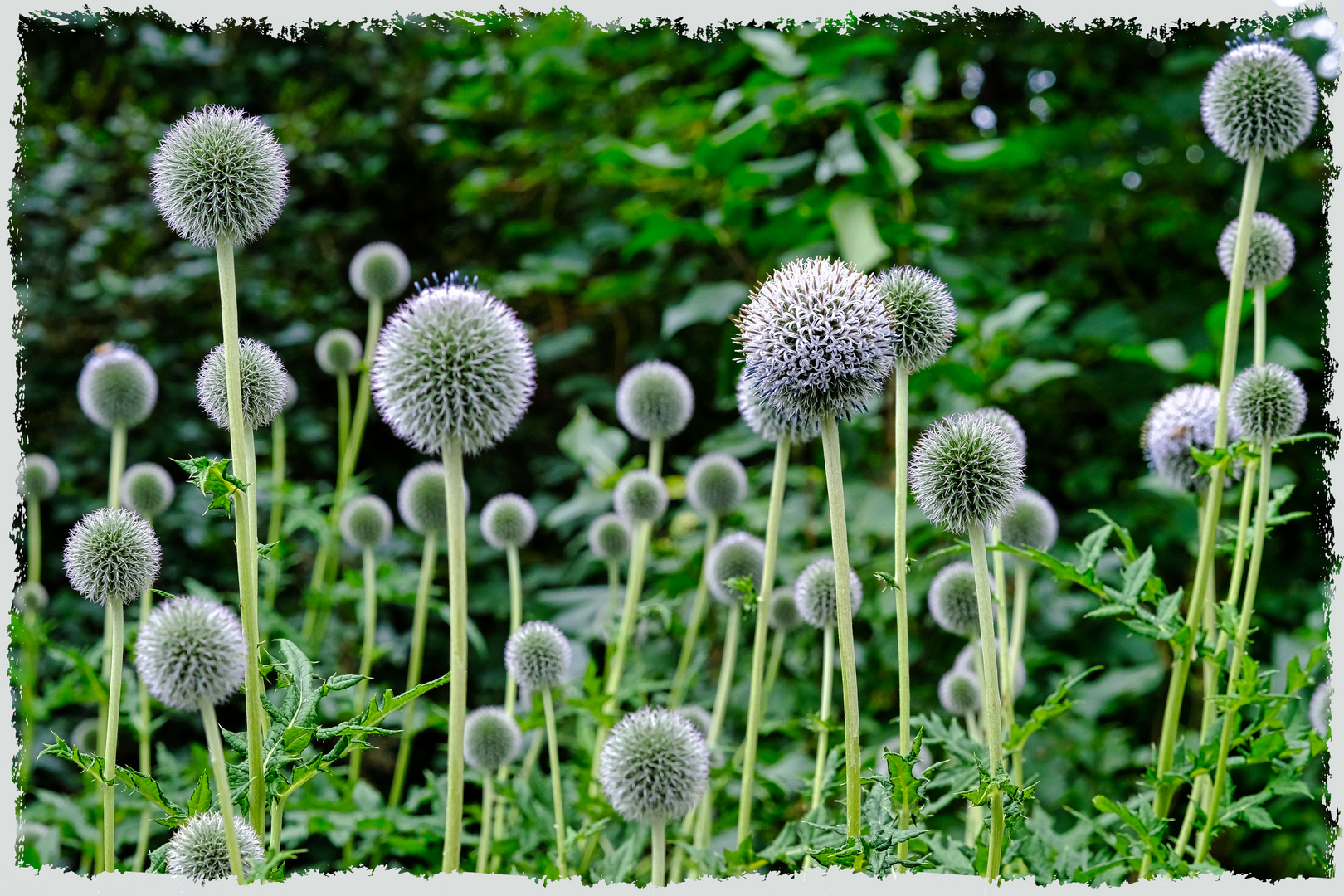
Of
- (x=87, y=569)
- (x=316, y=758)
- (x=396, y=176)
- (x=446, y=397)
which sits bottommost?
(x=316, y=758)

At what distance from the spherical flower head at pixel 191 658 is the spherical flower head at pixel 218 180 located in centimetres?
64

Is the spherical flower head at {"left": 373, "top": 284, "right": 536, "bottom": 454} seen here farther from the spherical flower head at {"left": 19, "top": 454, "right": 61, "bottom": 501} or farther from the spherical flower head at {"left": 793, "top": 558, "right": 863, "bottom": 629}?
the spherical flower head at {"left": 19, "top": 454, "right": 61, "bottom": 501}

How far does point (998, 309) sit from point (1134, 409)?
64 cm

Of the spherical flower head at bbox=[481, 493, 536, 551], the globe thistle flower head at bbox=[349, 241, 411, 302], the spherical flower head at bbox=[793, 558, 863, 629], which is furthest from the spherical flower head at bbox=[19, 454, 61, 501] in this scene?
the spherical flower head at bbox=[793, 558, 863, 629]

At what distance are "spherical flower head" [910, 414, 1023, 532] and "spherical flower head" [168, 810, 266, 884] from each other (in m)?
1.17

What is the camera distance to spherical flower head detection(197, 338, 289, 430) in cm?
162

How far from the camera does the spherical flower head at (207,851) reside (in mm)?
1421

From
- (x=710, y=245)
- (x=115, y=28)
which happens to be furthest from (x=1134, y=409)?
(x=115, y=28)

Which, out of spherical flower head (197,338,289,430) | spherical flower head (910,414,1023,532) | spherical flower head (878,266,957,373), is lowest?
spherical flower head (910,414,1023,532)

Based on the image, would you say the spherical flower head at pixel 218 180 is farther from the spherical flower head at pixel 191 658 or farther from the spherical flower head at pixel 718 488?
the spherical flower head at pixel 718 488

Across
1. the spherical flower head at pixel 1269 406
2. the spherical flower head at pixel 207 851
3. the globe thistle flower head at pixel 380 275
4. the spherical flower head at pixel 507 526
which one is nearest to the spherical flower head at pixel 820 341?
the spherical flower head at pixel 1269 406

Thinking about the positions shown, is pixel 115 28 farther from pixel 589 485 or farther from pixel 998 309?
pixel 998 309

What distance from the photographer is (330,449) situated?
4352mm

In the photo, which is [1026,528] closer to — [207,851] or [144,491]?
[207,851]
